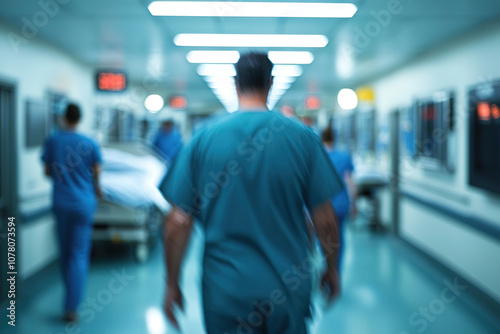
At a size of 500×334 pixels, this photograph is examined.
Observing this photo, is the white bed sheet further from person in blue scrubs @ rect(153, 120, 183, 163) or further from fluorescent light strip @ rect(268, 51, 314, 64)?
fluorescent light strip @ rect(268, 51, 314, 64)

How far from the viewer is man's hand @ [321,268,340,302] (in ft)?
5.19

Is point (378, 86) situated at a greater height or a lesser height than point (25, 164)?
greater

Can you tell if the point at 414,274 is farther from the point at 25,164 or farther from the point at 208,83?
the point at 208,83

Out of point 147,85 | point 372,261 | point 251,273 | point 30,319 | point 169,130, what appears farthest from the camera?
point 147,85

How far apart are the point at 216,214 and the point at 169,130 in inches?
274

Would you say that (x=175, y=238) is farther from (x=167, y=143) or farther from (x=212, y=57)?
(x=167, y=143)

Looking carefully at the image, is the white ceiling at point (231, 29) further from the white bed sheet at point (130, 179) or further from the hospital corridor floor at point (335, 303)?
the hospital corridor floor at point (335, 303)

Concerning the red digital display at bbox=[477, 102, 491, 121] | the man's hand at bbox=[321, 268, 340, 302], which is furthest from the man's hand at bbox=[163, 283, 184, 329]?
the red digital display at bbox=[477, 102, 491, 121]

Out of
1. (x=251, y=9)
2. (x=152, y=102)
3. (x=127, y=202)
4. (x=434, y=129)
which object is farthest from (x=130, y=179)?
(x=152, y=102)

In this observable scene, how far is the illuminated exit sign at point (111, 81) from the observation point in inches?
272

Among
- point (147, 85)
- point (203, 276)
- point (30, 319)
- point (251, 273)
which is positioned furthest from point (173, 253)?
point (147, 85)

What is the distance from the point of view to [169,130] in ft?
27.1

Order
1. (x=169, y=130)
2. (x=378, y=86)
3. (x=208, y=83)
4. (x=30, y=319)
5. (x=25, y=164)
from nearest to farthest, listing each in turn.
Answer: (x=30, y=319) → (x=25, y=164) → (x=169, y=130) → (x=378, y=86) → (x=208, y=83)

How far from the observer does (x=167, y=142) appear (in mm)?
8164
